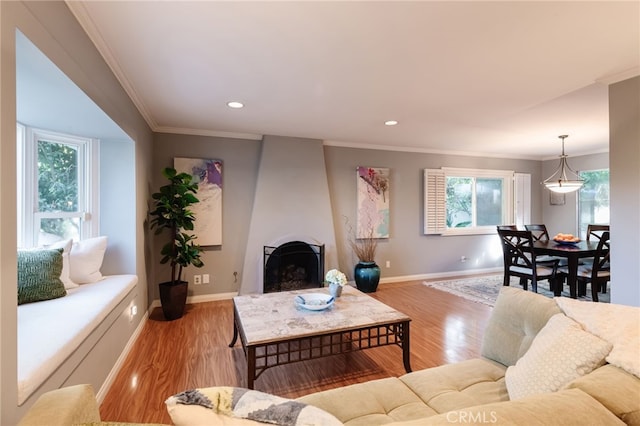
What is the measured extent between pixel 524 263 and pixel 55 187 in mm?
5412

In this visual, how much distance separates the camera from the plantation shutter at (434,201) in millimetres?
5180

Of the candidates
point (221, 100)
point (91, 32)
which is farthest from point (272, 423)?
point (221, 100)

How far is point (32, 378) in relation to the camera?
1150 mm

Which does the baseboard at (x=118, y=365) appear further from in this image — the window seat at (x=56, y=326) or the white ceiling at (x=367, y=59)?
the white ceiling at (x=367, y=59)

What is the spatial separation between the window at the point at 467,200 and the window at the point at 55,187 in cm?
478

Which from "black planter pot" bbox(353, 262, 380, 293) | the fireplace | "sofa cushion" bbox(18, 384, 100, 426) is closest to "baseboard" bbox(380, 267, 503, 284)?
"black planter pot" bbox(353, 262, 380, 293)

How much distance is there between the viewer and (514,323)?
150 centimetres

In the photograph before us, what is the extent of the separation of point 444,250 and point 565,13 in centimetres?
434

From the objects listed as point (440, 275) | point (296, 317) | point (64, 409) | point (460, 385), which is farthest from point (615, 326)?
point (440, 275)

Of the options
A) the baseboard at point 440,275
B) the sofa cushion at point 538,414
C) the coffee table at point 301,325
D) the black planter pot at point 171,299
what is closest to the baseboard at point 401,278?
the baseboard at point 440,275

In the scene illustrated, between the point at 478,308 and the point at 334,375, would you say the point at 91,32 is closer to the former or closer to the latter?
the point at 334,375

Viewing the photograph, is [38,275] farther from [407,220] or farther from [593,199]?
[593,199]

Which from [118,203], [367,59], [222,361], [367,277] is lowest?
[222,361]

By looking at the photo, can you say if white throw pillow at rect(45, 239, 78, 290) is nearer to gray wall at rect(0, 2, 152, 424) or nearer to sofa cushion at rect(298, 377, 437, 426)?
gray wall at rect(0, 2, 152, 424)
